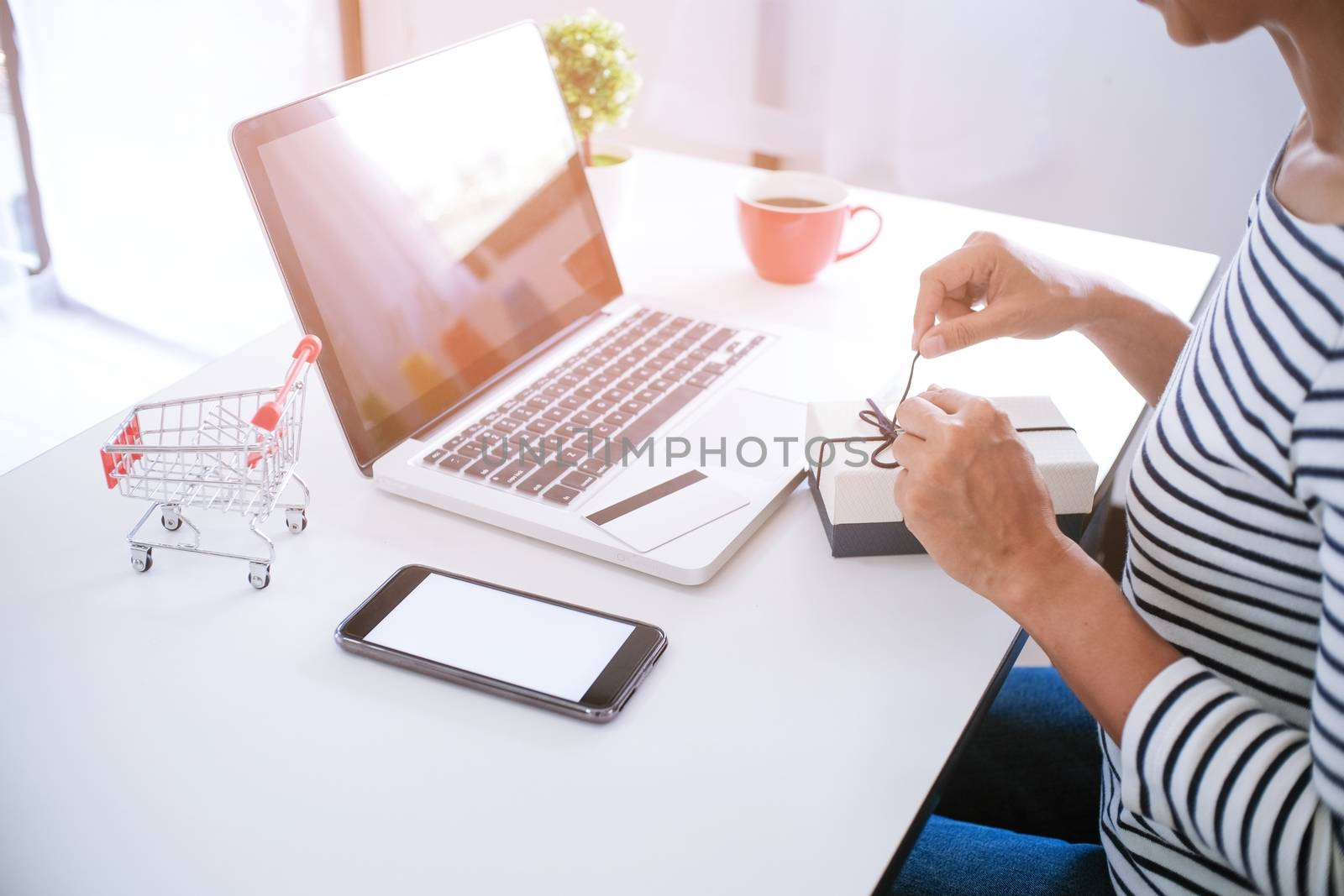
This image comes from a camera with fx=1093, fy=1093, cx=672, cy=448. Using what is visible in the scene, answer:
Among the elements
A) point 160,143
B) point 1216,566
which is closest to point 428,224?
point 1216,566

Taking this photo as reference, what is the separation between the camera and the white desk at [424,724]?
569 millimetres

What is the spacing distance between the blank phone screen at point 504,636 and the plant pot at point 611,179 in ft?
1.94

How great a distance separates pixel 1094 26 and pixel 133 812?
1.68 m

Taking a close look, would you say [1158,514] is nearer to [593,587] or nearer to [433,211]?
[593,587]

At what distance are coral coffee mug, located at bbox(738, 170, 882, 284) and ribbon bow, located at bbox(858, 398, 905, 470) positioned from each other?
1.39 ft

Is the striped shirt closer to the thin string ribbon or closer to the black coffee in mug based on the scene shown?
the thin string ribbon

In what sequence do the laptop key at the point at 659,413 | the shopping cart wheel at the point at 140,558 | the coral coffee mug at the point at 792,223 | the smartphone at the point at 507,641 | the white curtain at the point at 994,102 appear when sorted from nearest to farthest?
1. the smartphone at the point at 507,641
2. the shopping cart wheel at the point at 140,558
3. the laptop key at the point at 659,413
4. the coral coffee mug at the point at 792,223
5. the white curtain at the point at 994,102

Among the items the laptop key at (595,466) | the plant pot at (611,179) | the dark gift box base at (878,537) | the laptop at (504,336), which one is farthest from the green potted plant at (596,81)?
the dark gift box base at (878,537)

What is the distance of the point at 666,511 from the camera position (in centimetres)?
79

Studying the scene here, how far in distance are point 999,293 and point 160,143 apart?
1506 millimetres

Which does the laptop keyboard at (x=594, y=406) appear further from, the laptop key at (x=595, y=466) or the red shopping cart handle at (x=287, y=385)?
the red shopping cart handle at (x=287, y=385)

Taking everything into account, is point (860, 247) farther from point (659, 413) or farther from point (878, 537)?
point (878, 537)

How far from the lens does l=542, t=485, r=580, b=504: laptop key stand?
80 cm

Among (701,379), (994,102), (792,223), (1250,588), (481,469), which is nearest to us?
(1250,588)
